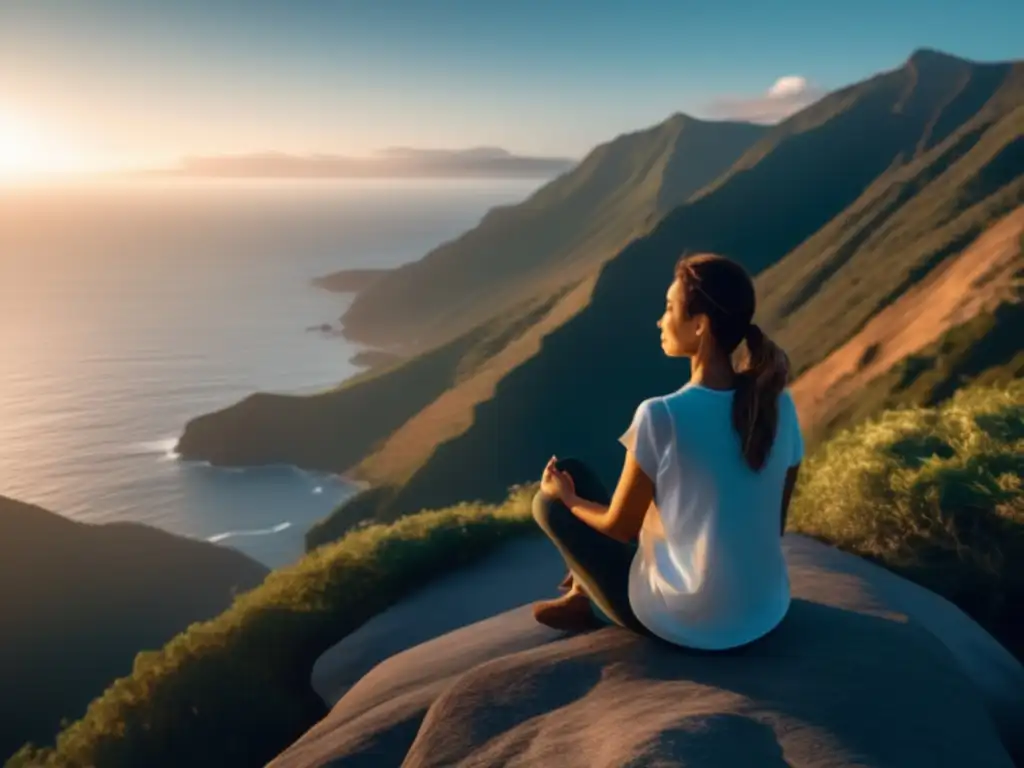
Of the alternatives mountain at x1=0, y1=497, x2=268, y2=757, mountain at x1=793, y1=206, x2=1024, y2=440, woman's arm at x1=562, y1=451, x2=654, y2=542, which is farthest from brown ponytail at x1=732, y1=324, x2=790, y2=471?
mountain at x1=0, y1=497, x2=268, y2=757

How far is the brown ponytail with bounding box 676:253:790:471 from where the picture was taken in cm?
420

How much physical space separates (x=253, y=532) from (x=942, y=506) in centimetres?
10528

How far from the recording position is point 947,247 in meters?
57.8

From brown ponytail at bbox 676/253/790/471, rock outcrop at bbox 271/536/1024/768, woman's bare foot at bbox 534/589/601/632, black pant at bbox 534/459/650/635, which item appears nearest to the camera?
rock outcrop at bbox 271/536/1024/768

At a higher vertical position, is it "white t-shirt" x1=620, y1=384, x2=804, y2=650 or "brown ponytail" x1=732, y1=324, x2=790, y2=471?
"brown ponytail" x1=732, y1=324, x2=790, y2=471

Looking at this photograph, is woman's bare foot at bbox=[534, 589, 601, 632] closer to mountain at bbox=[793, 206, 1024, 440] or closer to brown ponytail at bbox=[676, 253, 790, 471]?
brown ponytail at bbox=[676, 253, 790, 471]

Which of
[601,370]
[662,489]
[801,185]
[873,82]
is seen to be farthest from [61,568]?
[873,82]

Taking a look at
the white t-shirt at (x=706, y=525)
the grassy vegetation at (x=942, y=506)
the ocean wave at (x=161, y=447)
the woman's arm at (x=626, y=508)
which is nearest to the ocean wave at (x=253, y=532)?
the ocean wave at (x=161, y=447)

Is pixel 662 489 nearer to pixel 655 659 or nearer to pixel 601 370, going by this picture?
pixel 655 659

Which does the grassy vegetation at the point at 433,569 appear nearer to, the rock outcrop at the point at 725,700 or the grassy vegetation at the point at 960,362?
the rock outcrop at the point at 725,700

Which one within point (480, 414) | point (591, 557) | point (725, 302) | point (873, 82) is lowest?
point (480, 414)

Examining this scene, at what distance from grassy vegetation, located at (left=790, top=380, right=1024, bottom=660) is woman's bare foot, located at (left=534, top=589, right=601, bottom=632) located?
3.50 m

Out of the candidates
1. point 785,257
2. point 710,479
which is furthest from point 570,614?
point 785,257

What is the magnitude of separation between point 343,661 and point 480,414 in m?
75.1
